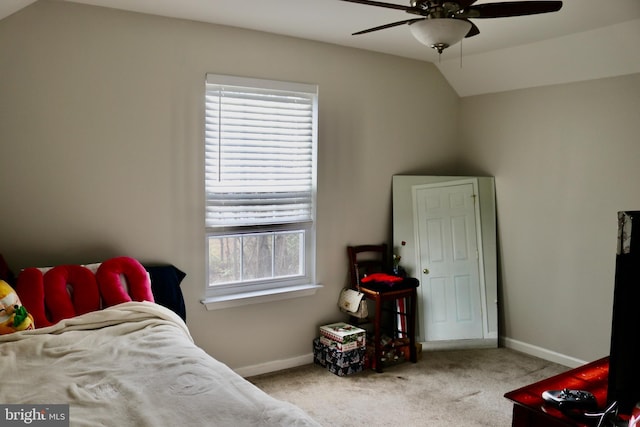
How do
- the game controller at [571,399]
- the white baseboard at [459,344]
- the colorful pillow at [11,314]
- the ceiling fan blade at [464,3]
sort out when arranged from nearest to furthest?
the game controller at [571,399] → the ceiling fan blade at [464,3] → the colorful pillow at [11,314] → the white baseboard at [459,344]

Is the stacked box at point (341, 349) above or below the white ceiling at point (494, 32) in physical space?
below

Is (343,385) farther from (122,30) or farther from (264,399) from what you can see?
(122,30)

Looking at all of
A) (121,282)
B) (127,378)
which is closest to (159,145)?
(121,282)

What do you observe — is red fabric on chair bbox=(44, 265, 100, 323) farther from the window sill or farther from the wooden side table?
the wooden side table

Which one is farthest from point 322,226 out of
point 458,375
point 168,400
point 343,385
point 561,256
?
point 168,400

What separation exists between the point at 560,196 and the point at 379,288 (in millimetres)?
1639

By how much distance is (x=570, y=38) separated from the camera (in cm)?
364

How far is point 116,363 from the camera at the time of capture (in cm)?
215

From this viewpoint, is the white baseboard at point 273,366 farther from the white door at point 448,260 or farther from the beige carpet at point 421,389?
the white door at point 448,260

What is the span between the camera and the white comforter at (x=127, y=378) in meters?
1.68

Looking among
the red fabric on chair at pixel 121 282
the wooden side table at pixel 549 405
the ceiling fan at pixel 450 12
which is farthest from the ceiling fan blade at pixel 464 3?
the red fabric on chair at pixel 121 282

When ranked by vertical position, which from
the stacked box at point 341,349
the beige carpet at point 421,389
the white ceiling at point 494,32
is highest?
the white ceiling at point 494,32

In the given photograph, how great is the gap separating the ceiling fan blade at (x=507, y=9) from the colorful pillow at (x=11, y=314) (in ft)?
8.23

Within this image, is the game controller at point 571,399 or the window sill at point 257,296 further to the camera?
the window sill at point 257,296
